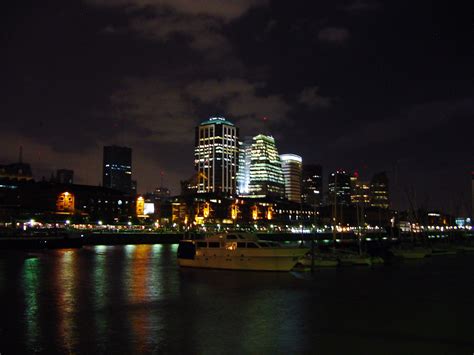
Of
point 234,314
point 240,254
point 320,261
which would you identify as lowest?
point 234,314

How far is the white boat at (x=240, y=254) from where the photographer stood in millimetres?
54969

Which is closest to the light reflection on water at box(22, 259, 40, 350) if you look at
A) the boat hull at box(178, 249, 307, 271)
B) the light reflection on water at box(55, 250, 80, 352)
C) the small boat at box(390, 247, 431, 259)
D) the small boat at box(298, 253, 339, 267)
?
the light reflection on water at box(55, 250, 80, 352)

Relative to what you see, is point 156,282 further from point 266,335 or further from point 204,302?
point 266,335

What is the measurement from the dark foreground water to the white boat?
2478mm

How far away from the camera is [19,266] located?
2517 inches

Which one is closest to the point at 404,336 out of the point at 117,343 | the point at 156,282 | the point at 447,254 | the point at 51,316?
the point at 117,343

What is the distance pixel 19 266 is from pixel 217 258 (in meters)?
25.7

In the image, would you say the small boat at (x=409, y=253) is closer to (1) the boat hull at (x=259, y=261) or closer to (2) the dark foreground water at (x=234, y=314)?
(2) the dark foreground water at (x=234, y=314)

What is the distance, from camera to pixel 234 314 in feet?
97.5

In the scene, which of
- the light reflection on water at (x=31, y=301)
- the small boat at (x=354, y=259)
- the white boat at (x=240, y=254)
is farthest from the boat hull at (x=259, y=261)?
the light reflection on water at (x=31, y=301)

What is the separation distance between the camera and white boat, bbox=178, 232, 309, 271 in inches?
2164

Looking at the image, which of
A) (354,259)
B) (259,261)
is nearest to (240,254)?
(259,261)

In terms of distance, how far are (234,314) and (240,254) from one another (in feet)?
86.2

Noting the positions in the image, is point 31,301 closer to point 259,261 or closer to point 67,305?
point 67,305
